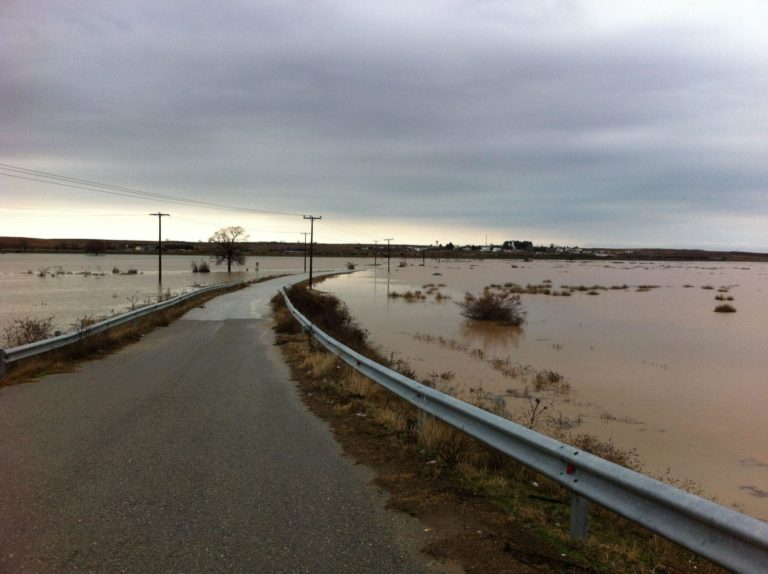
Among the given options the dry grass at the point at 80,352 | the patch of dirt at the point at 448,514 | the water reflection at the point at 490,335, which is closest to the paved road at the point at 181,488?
the patch of dirt at the point at 448,514

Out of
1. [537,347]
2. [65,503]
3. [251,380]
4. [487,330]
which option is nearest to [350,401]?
[251,380]

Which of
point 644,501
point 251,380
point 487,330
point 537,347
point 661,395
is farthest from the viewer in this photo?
point 487,330

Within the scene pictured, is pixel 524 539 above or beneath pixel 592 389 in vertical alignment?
above

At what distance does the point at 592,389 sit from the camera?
46.4 ft

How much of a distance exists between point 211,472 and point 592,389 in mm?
11187

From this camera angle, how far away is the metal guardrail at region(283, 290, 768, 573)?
2830mm

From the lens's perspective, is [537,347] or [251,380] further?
[537,347]

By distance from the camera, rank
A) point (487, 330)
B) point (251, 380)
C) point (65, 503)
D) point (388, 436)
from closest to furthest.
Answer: point (65, 503) → point (388, 436) → point (251, 380) → point (487, 330)

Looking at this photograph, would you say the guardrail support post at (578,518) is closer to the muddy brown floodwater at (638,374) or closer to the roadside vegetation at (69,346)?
the muddy brown floodwater at (638,374)

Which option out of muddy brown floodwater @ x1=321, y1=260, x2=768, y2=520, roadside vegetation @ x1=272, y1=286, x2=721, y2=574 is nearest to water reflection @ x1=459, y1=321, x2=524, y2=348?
muddy brown floodwater @ x1=321, y1=260, x2=768, y2=520

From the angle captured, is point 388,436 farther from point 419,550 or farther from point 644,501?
point 644,501

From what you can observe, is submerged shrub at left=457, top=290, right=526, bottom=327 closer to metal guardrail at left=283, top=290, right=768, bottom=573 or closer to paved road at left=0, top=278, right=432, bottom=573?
paved road at left=0, top=278, right=432, bottom=573

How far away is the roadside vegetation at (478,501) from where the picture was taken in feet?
12.5

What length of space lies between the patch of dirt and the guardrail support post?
23 cm
